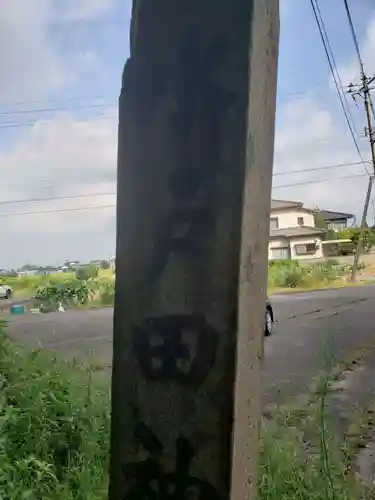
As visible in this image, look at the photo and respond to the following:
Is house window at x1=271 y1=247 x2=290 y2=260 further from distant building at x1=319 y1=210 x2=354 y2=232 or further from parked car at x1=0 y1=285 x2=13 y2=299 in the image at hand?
distant building at x1=319 y1=210 x2=354 y2=232

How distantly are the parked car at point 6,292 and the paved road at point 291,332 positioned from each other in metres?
0.09

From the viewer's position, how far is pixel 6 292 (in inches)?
74.7

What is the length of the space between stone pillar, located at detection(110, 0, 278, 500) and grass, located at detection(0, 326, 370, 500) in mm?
535

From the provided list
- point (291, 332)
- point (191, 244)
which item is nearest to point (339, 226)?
point (291, 332)

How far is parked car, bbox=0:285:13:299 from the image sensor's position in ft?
6.08

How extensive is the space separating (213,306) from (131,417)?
0.33ft

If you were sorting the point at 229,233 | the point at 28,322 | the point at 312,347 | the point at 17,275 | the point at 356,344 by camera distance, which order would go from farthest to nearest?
the point at 356,344, the point at 312,347, the point at 28,322, the point at 17,275, the point at 229,233

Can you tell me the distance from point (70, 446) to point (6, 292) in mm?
833

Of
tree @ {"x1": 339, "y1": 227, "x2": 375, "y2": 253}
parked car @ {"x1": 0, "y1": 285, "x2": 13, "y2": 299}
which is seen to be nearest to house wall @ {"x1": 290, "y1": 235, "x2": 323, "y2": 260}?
tree @ {"x1": 339, "y1": 227, "x2": 375, "y2": 253}

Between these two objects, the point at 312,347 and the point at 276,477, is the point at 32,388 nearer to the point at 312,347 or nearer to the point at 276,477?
the point at 276,477

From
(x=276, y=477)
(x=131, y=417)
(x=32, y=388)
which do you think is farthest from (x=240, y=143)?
(x=32, y=388)

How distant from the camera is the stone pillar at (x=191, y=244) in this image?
377mm

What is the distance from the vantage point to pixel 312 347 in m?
2.99

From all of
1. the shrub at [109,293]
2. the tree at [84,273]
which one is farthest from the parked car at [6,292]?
the shrub at [109,293]
